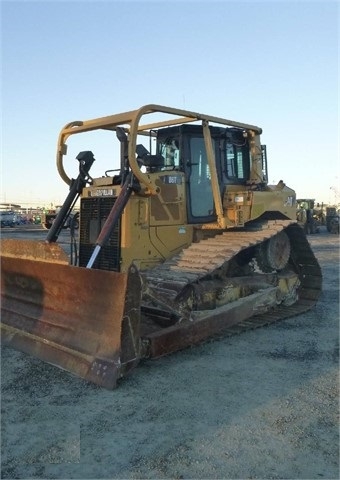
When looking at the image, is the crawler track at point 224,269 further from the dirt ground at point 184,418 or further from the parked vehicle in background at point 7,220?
the parked vehicle in background at point 7,220

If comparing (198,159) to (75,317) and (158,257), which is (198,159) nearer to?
(158,257)

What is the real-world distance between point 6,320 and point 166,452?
131 inches

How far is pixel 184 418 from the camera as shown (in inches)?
144

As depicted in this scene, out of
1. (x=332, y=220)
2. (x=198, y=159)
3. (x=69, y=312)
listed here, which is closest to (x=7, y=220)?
(x=332, y=220)

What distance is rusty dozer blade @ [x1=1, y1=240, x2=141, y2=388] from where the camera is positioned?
14.2 feet

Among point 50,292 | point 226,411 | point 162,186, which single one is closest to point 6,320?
point 50,292

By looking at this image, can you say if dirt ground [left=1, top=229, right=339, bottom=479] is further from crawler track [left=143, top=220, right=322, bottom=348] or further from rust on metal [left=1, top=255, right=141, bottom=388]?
crawler track [left=143, top=220, right=322, bottom=348]

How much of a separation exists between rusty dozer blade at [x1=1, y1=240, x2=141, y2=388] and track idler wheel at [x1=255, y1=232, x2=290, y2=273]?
10.8 ft

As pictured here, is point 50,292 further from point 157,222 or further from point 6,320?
point 157,222

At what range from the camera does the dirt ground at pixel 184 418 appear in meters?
3.01

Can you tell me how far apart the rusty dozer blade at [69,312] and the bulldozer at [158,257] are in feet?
0.04

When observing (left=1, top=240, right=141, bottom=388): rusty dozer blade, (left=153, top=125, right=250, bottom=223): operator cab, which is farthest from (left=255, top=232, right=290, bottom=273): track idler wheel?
(left=1, top=240, right=141, bottom=388): rusty dozer blade

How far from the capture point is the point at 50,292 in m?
5.21

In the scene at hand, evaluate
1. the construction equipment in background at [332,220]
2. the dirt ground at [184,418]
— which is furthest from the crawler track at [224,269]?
the construction equipment in background at [332,220]
